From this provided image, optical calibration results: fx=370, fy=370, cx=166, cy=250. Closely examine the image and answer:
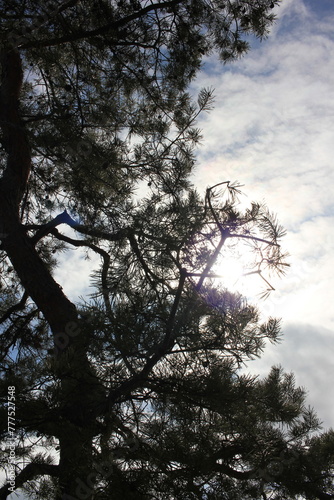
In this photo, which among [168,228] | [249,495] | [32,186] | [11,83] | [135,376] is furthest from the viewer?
[32,186]

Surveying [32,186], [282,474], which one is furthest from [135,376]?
[32,186]

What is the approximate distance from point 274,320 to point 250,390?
1.14 ft

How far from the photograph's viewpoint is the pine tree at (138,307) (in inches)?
58.6

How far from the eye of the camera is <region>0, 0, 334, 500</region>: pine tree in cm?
149

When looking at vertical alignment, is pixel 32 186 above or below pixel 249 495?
above

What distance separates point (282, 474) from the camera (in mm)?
1684

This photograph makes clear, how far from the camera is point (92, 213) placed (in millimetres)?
2717

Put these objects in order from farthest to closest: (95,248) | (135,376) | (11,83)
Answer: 1. (11,83)
2. (95,248)
3. (135,376)

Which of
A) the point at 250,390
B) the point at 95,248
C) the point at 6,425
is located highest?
the point at 95,248

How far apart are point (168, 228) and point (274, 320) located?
30.0 inches

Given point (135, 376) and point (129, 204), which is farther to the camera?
point (129, 204)

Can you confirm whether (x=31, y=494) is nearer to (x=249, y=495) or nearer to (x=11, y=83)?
(x=249, y=495)

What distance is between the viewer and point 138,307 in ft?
5.74

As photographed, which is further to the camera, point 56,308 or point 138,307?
point 56,308
